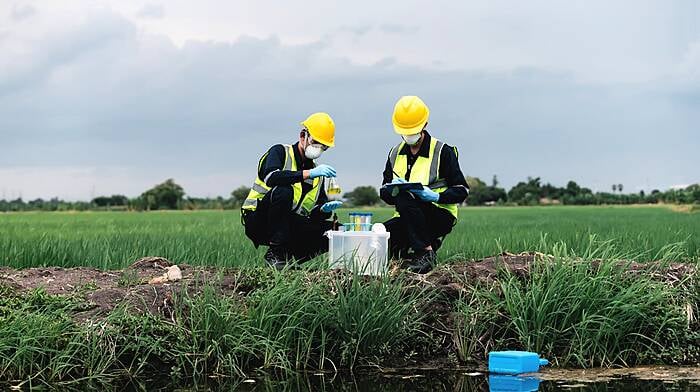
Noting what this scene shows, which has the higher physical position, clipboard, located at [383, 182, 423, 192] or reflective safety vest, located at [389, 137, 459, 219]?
reflective safety vest, located at [389, 137, 459, 219]

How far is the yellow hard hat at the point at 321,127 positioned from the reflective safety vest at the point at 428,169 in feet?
1.96

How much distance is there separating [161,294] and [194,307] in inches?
20.5

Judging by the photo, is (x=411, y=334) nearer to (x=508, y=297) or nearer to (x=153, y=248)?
(x=508, y=297)

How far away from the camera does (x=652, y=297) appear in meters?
6.42

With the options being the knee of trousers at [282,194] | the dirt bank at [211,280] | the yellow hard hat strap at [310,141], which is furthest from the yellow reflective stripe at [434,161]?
the knee of trousers at [282,194]

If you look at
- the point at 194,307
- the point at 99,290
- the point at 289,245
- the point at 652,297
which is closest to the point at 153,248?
the point at 289,245

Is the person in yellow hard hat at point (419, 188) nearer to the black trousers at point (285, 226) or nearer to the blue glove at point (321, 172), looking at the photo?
the blue glove at point (321, 172)

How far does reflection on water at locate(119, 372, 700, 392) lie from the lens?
5.48m

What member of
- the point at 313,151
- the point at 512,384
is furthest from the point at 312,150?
the point at 512,384

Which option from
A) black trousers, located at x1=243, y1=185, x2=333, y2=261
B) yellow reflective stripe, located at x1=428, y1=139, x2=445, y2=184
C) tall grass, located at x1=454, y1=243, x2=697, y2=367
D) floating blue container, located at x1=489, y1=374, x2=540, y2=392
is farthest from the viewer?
black trousers, located at x1=243, y1=185, x2=333, y2=261

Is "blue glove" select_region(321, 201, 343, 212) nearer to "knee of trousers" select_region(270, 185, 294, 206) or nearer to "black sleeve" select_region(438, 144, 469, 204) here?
"knee of trousers" select_region(270, 185, 294, 206)

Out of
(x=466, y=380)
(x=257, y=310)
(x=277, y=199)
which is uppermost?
(x=277, y=199)

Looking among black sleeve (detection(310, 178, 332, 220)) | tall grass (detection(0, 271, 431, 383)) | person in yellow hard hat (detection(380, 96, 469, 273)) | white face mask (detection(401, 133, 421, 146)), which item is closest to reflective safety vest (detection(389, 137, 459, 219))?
person in yellow hard hat (detection(380, 96, 469, 273))

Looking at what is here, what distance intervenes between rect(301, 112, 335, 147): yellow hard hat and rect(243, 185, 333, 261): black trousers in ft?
1.59
